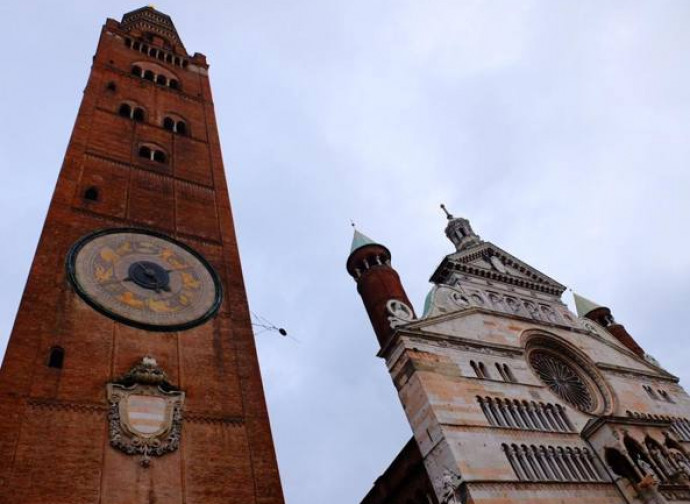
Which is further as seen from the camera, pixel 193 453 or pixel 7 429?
pixel 193 453

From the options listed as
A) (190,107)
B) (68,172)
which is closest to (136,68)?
(190,107)

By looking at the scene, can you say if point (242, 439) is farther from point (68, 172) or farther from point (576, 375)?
point (576, 375)

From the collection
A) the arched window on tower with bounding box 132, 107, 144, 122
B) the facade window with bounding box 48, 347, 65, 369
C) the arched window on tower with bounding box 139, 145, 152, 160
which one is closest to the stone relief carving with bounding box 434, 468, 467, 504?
the facade window with bounding box 48, 347, 65, 369

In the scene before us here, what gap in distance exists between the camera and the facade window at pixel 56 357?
13.5 m

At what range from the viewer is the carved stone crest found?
12539 millimetres

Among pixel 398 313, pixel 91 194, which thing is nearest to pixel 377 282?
pixel 398 313

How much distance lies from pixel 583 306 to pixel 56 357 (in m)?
30.9

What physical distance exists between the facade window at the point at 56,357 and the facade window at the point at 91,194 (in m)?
6.62

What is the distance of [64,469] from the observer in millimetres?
11633

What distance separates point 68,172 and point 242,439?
11.6 meters

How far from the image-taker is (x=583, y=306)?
35375mm

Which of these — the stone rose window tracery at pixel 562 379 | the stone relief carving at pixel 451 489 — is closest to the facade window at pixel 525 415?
the stone rose window tracery at pixel 562 379

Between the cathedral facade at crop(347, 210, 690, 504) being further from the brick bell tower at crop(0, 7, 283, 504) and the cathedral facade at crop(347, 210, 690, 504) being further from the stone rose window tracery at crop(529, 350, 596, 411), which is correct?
the brick bell tower at crop(0, 7, 283, 504)

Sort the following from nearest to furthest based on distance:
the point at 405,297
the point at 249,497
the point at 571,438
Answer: the point at 249,497, the point at 571,438, the point at 405,297
